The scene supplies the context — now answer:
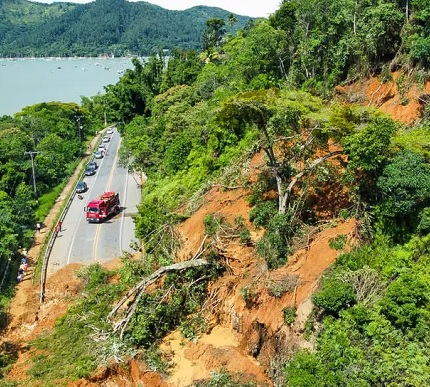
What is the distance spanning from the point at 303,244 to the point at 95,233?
69.2 feet

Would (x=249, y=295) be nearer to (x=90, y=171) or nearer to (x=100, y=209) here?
(x=100, y=209)

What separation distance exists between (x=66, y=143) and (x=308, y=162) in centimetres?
4543

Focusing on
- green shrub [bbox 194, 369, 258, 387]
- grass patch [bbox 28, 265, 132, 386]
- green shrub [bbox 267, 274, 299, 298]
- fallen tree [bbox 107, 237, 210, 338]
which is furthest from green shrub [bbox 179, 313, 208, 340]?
green shrub [bbox 267, 274, 299, 298]

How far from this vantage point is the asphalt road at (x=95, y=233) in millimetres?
32656

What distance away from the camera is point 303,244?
19531mm

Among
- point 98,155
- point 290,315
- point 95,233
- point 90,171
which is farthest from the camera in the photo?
point 98,155

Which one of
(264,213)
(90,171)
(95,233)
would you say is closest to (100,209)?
(95,233)

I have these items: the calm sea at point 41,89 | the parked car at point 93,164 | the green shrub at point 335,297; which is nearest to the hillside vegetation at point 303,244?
the green shrub at point 335,297

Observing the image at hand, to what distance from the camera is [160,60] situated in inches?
3223

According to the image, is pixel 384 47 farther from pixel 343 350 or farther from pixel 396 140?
pixel 343 350

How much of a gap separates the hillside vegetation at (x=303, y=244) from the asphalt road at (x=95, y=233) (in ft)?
11.5

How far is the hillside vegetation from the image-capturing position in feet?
45.4

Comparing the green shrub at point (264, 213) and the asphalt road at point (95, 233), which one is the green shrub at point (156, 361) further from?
the asphalt road at point (95, 233)

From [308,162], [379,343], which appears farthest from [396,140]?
[379,343]
